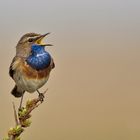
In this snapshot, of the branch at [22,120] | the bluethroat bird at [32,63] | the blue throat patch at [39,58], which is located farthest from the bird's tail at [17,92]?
the branch at [22,120]

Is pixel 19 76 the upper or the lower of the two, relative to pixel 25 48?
lower

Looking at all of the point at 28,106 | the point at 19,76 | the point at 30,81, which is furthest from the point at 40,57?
the point at 28,106

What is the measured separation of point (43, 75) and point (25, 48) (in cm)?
18

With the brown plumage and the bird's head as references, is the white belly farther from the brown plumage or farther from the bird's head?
the bird's head

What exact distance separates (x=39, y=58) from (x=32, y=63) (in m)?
0.11

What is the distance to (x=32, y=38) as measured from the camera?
1.75 metres

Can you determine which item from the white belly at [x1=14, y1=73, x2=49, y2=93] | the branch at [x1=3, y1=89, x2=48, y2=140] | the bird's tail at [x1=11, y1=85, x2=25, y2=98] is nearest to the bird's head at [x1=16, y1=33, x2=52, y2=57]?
the white belly at [x1=14, y1=73, x2=49, y2=93]

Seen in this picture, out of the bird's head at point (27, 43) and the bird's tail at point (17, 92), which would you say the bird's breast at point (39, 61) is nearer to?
the bird's head at point (27, 43)

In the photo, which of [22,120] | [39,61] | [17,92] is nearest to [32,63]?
[39,61]

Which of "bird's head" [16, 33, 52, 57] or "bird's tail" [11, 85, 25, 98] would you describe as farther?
"bird's tail" [11, 85, 25, 98]

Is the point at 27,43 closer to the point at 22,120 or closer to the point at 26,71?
the point at 26,71

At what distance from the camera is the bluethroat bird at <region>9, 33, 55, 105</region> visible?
1.77 meters

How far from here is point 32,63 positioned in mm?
1902

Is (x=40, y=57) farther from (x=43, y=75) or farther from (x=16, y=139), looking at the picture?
(x=16, y=139)
